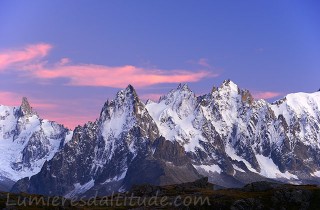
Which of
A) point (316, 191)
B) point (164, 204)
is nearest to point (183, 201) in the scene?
point (164, 204)

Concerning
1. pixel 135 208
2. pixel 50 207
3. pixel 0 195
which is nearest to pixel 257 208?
pixel 135 208

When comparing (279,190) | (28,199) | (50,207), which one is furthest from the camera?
(279,190)

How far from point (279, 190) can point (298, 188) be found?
30.0ft

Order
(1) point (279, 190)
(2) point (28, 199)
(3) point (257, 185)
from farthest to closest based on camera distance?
1. (3) point (257, 185)
2. (1) point (279, 190)
3. (2) point (28, 199)

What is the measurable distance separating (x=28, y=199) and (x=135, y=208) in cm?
2978

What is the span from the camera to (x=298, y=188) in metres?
180

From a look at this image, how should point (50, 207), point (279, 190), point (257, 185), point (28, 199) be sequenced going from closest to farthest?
point (50, 207) < point (28, 199) < point (279, 190) < point (257, 185)

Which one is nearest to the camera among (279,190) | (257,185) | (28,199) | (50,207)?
(50,207)

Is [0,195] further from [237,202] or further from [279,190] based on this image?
[279,190]

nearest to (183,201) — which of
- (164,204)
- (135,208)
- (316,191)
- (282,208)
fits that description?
(164,204)

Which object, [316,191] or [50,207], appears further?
[316,191]

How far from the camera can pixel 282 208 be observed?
168m

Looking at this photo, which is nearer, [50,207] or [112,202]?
[50,207]

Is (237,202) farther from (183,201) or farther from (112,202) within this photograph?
(112,202)
